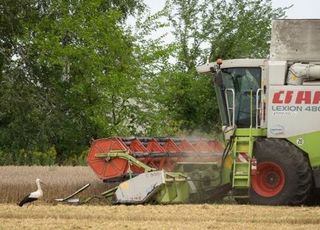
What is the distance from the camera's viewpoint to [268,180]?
15.0 m

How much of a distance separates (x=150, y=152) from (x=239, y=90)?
80.0 inches

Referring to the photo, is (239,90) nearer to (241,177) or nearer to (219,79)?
(219,79)

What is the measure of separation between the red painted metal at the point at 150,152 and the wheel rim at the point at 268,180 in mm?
1211

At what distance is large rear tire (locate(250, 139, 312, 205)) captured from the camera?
14.6 metres

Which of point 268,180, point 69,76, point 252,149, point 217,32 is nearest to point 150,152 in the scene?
point 252,149

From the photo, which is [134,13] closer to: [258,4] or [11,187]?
[258,4]

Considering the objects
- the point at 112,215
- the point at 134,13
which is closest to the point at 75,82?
the point at 134,13

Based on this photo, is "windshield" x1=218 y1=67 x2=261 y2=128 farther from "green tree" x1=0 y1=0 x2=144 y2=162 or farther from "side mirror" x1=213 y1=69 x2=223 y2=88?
"green tree" x1=0 y1=0 x2=144 y2=162

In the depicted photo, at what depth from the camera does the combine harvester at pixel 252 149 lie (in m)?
14.8

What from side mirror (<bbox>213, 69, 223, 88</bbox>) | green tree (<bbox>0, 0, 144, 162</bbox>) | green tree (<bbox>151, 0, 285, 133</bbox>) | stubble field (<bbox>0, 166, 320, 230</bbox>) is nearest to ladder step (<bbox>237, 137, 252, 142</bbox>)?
side mirror (<bbox>213, 69, 223, 88</bbox>)

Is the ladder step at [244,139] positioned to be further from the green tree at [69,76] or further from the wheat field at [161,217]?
the green tree at [69,76]

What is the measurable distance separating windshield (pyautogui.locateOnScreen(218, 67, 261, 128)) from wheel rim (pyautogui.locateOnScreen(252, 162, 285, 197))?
2.92ft

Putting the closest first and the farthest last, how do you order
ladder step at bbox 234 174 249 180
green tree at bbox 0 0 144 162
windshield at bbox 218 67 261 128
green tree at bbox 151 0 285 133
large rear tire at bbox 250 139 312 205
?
1. large rear tire at bbox 250 139 312 205
2. ladder step at bbox 234 174 249 180
3. windshield at bbox 218 67 261 128
4. green tree at bbox 0 0 144 162
5. green tree at bbox 151 0 285 133

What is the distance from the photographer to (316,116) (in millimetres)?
14758
